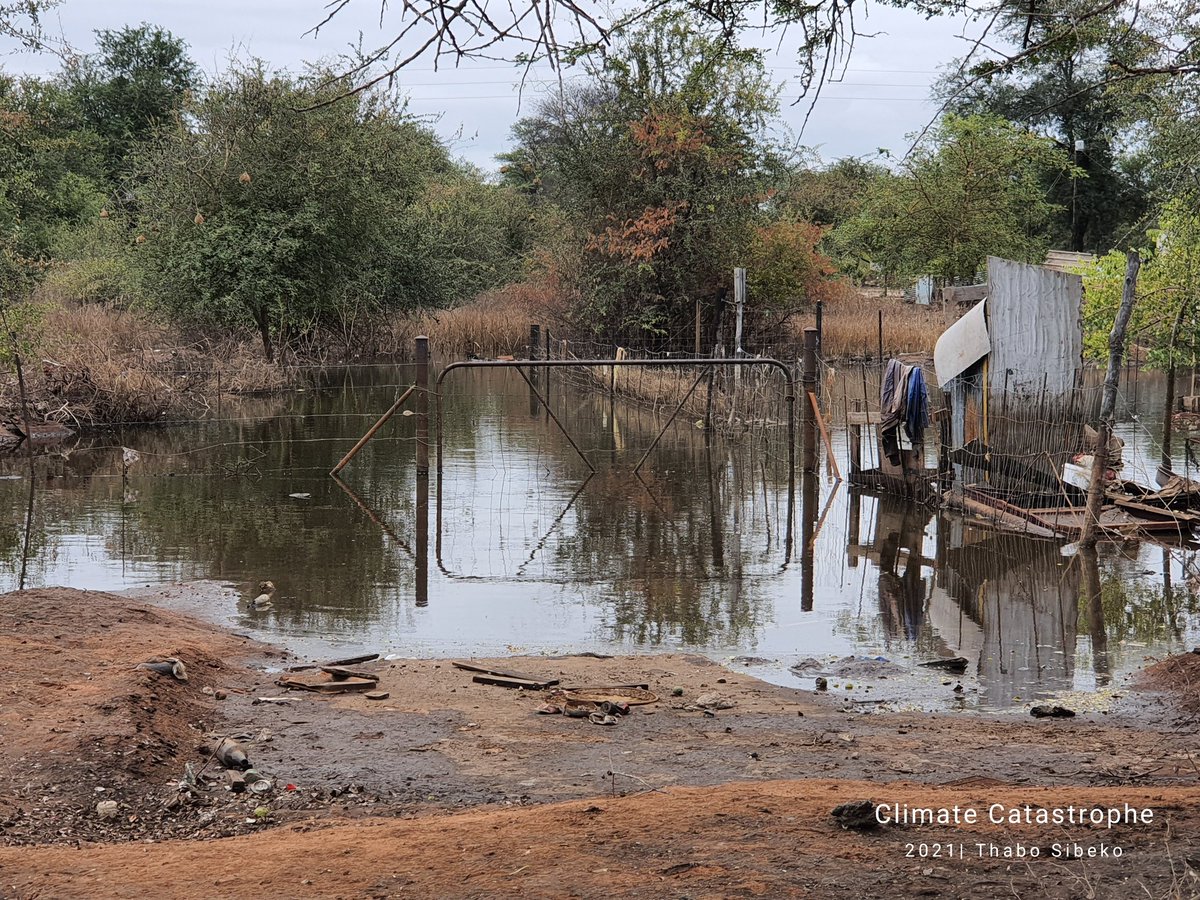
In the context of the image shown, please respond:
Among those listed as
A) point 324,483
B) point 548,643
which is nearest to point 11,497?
point 324,483

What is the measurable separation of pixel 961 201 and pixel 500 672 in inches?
1304

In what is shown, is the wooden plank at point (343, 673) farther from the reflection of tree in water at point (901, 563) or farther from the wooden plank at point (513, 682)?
the reflection of tree in water at point (901, 563)

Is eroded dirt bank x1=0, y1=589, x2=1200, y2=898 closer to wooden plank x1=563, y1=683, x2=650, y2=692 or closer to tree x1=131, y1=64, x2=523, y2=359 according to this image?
wooden plank x1=563, y1=683, x2=650, y2=692

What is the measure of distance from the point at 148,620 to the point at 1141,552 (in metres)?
8.96

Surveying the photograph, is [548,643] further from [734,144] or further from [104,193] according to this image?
[104,193]

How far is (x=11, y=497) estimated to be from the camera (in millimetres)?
14312

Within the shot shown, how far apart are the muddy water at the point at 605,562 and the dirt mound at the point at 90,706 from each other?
1037mm

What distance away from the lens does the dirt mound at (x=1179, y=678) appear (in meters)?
7.01

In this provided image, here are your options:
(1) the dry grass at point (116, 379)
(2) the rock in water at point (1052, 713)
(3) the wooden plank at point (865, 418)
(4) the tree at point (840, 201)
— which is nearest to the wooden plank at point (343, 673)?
(2) the rock in water at point (1052, 713)

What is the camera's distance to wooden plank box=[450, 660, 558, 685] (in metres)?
7.23

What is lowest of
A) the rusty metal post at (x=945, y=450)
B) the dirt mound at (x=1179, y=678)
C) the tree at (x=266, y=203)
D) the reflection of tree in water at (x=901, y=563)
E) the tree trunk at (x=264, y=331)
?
the dirt mound at (x=1179, y=678)

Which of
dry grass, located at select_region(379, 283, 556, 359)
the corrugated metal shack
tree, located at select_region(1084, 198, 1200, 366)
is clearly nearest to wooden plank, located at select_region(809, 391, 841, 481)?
the corrugated metal shack

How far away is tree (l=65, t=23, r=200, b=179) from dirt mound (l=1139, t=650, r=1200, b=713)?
44.8 meters

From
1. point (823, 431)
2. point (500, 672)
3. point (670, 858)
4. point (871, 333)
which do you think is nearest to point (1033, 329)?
point (823, 431)
